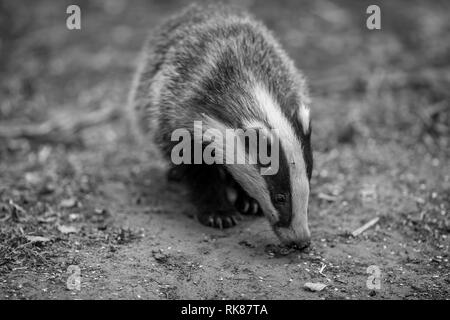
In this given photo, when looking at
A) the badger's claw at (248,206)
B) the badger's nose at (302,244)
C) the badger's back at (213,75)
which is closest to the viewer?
the badger's nose at (302,244)

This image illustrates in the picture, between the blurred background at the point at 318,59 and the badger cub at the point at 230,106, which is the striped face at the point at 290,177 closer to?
the badger cub at the point at 230,106

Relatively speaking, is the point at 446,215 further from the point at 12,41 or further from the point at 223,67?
the point at 12,41

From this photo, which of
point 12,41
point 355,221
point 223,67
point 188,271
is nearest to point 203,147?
point 223,67

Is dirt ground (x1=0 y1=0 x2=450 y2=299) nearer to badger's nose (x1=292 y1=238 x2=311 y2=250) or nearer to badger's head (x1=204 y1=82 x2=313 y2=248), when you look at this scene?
badger's nose (x1=292 y1=238 x2=311 y2=250)

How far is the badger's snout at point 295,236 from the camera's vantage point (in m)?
4.71

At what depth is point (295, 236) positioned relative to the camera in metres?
4.71

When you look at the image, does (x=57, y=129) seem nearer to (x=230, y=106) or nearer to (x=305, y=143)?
(x=230, y=106)

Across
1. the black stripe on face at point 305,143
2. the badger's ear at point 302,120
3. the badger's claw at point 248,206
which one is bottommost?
the badger's claw at point 248,206

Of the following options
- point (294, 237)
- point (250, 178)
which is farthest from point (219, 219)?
point (294, 237)

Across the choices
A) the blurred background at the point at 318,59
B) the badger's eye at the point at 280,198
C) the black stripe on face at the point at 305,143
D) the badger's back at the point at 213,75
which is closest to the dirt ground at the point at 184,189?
the blurred background at the point at 318,59

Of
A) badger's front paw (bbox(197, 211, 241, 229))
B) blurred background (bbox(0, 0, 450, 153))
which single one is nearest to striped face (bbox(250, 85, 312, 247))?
badger's front paw (bbox(197, 211, 241, 229))

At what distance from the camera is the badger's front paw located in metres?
5.48

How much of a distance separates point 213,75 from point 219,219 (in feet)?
4.65

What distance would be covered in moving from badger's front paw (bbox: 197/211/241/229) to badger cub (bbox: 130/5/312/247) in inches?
0.4
